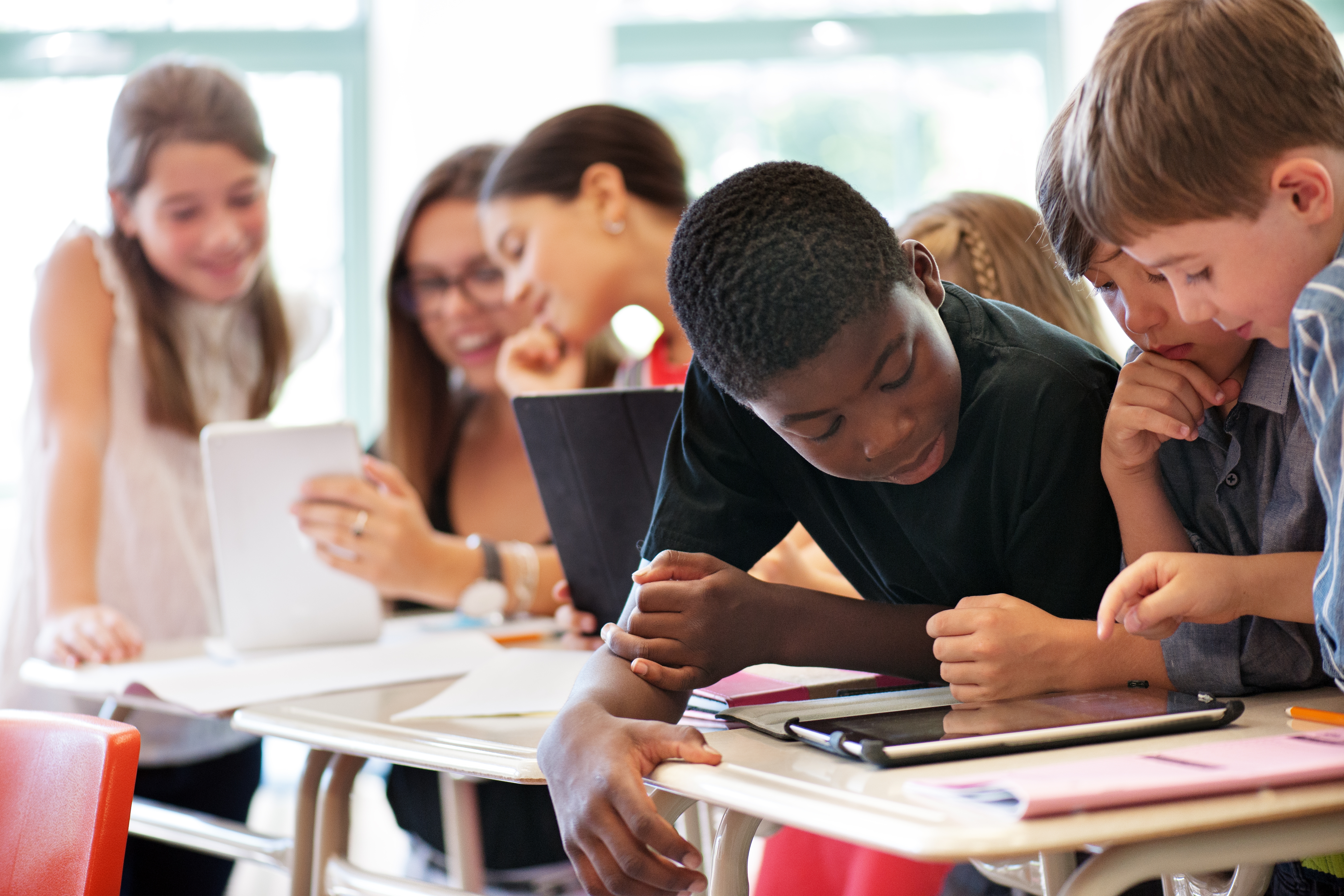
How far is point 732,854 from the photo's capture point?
0.71m

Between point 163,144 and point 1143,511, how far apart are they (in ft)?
4.28

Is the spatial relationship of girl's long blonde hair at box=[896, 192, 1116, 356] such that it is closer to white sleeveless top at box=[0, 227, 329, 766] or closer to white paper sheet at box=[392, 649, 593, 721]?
white paper sheet at box=[392, 649, 593, 721]

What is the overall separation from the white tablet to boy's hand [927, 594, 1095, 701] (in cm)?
85

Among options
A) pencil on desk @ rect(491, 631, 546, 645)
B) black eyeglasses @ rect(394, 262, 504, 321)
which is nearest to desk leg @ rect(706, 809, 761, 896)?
pencil on desk @ rect(491, 631, 546, 645)

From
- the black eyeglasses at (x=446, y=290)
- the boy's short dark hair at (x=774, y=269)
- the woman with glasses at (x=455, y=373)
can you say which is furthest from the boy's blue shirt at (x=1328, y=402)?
the black eyeglasses at (x=446, y=290)

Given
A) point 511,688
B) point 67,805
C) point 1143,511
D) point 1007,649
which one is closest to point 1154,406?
point 1143,511

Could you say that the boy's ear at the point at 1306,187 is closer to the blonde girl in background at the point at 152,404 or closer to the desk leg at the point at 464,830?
the desk leg at the point at 464,830

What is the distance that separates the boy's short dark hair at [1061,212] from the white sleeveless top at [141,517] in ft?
3.91

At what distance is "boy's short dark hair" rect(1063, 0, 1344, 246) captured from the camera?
0.66 meters

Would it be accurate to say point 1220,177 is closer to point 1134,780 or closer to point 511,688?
point 1134,780

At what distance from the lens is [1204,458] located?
0.84 meters

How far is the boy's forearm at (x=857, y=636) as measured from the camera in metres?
0.82

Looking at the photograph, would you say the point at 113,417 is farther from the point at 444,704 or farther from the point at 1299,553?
the point at 1299,553

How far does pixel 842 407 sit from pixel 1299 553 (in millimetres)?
304
